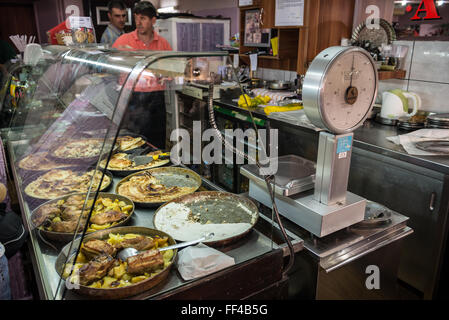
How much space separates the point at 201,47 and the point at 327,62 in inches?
190

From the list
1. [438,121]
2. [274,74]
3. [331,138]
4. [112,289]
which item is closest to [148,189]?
[112,289]

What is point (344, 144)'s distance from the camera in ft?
4.31

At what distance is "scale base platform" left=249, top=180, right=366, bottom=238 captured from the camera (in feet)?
4.33

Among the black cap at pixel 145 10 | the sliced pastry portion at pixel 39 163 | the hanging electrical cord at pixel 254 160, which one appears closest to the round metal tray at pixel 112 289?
the hanging electrical cord at pixel 254 160

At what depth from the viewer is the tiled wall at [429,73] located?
276 cm

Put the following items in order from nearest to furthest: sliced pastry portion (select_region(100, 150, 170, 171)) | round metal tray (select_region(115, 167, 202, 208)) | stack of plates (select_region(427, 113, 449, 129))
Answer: round metal tray (select_region(115, 167, 202, 208))
sliced pastry portion (select_region(100, 150, 170, 171))
stack of plates (select_region(427, 113, 449, 129))

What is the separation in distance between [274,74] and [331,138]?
3.54 m

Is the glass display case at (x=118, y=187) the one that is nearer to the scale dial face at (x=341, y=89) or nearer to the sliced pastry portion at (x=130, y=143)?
the sliced pastry portion at (x=130, y=143)

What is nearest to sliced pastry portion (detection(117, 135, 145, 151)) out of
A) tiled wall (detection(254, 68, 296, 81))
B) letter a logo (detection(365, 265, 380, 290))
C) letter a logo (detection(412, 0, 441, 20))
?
letter a logo (detection(365, 265, 380, 290))

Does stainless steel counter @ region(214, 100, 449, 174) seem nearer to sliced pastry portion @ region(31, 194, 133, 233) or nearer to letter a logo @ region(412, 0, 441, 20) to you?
letter a logo @ region(412, 0, 441, 20)

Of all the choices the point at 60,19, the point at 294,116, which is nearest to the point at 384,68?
the point at 294,116

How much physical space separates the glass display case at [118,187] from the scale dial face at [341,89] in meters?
0.37

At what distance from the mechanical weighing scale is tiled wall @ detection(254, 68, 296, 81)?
10.2 feet

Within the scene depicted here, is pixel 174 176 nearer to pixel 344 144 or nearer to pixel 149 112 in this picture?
pixel 149 112
